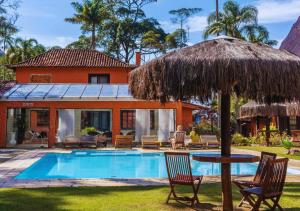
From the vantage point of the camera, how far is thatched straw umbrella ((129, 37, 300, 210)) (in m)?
5.86

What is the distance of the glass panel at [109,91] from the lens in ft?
77.7

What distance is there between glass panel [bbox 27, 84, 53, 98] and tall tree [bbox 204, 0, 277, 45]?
1609 centimetres

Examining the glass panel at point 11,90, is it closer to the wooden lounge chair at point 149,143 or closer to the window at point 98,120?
the window at point 98,120

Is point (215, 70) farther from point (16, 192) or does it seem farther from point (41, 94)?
point (41, 94)

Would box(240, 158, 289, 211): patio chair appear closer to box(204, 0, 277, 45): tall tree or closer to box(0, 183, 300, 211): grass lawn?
box(0, 183, 300, 211): grass lawn

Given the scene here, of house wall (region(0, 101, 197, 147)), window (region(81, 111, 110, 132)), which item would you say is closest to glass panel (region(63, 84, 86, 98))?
house wall (region(0, 101, 197, 147))

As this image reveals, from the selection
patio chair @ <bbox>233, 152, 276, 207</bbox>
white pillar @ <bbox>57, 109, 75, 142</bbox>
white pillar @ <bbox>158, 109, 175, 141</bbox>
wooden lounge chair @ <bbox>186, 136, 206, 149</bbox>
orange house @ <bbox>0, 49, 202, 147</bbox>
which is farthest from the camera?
white pillar @ <bbox>57, 109, 75, 142</bbox>

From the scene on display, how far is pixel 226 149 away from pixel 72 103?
56.9 feet

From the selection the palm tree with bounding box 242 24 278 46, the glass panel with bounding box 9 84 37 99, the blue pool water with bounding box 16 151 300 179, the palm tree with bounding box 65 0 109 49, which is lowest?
the blue pool water with bounding box 16 151 300 179

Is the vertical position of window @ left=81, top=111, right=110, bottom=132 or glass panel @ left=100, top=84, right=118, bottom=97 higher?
glass panel @ left=100, top=84, right=118, bottom=97

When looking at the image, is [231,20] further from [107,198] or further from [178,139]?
[107,198]

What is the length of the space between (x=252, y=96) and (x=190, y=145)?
50.4ft

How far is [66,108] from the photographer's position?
23.1m

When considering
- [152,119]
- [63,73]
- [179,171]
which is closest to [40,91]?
[63,73]
